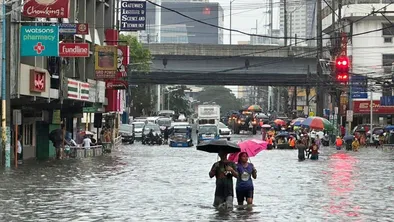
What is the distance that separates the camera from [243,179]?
832 inches

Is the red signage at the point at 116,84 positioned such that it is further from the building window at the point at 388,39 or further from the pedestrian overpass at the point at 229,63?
the building window at the point at 388,39

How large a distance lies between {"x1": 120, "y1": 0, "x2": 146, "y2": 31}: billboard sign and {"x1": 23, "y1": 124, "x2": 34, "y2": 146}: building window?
1404 centimetres

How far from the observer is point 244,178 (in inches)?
830

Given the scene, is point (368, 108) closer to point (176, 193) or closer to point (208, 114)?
point (208, 114)

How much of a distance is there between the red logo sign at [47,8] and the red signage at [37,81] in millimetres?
3911

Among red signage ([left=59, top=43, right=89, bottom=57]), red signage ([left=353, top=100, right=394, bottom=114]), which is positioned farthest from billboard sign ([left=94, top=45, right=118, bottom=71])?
red signage ([left=353, top=100, right=394, bottom=114])

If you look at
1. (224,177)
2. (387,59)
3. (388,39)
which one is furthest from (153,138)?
(224,177)

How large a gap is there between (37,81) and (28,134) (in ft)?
25.9

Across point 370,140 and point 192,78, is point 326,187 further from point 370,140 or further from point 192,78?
point 192,78

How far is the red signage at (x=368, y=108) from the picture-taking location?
289 feet

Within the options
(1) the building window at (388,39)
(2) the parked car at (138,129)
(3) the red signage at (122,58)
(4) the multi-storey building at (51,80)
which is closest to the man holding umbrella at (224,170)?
(4) the multi-storey building at (51,80)

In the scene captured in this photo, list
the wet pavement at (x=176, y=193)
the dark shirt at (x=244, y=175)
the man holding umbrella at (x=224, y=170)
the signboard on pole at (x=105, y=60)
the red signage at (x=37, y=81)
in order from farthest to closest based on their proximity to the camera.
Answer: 1. the signboard on pole at (x=105, y=60)
2. the red signage at (x=37, y=81)
3. the dark shirt at (x=244, y=175)
4. the man holding umbrella at (x=224, y=170)
5. the wet pavement at (x=176, y=193)

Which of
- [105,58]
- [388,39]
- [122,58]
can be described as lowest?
[105,58]

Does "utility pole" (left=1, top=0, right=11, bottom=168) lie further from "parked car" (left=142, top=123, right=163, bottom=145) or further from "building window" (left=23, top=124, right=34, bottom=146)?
"parked car" (left=142, top=123, right=163, bottom=145)
